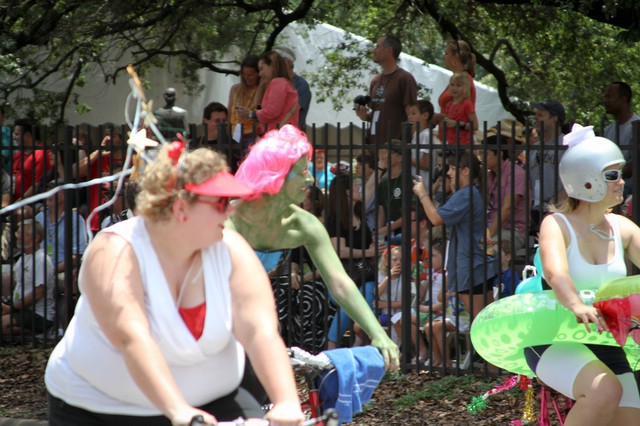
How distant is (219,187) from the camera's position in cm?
307

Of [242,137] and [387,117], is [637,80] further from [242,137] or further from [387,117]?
[242,137]

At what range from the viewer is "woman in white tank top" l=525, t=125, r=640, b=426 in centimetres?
448

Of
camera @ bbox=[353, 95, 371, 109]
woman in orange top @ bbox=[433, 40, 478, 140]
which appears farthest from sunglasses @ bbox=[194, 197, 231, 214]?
camera @ bbox=[353, 95, 371, 109]

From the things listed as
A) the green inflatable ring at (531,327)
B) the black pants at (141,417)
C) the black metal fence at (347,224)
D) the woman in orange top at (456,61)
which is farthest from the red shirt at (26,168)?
the black pants at (141,417)

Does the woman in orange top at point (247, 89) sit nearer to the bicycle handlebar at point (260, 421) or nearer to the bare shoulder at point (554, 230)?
the bare shoulder at point (554, 230)

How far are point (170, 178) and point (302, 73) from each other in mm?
12212

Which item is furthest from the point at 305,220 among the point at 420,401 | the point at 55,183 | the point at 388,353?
the point at 55,183

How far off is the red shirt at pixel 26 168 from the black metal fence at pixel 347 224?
0.01 m

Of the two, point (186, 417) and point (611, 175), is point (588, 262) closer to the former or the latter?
point (611, 175)

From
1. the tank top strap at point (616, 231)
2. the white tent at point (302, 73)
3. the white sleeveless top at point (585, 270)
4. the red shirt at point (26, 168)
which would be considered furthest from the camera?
the white tent at point (302, 73)

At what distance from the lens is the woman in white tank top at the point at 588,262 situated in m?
4.48

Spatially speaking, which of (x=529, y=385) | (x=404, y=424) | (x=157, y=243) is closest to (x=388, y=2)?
(x=404, y=424)

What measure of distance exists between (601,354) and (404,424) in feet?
8.33

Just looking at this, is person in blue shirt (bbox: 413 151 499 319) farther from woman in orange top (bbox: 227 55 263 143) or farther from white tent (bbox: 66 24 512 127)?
white tent (bbox: 66 24 512 127)
